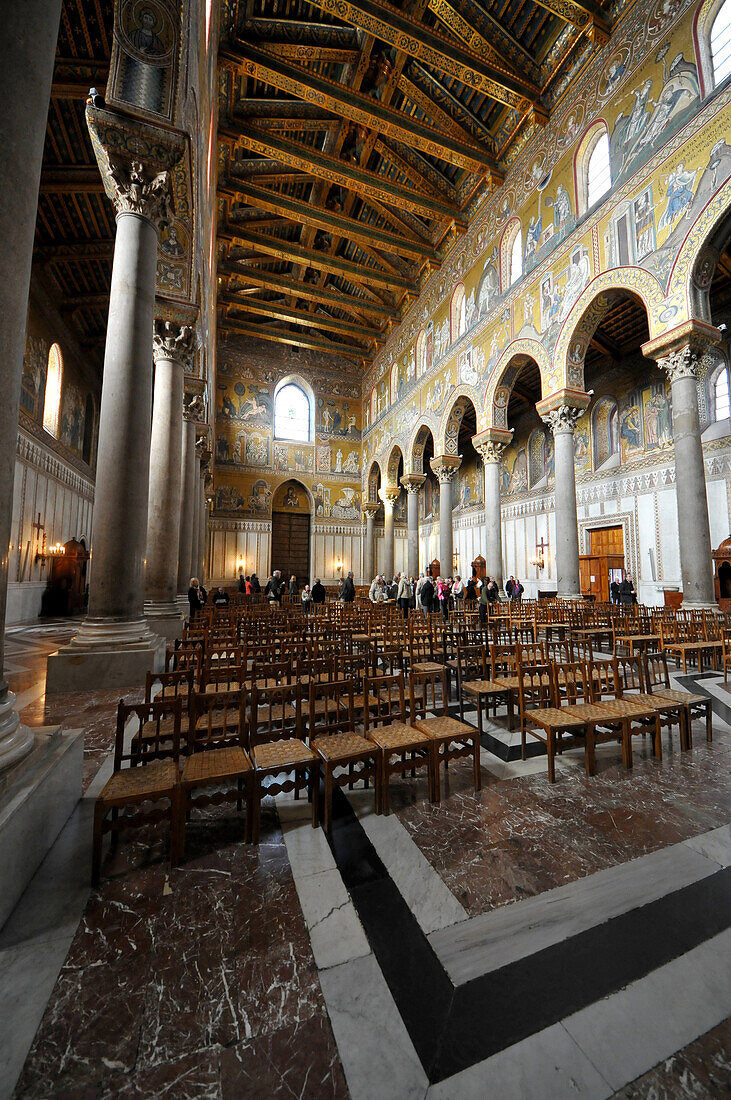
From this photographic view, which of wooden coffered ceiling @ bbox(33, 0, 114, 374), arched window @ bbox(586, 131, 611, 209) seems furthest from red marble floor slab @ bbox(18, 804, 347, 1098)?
arched window @ bbox(586, 131, 611, 209)

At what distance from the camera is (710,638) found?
6578mm

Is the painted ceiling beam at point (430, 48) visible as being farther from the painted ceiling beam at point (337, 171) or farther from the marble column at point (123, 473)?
the marble column at point (123, 473)

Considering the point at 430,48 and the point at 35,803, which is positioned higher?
the point at 430,48

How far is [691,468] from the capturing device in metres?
8.24

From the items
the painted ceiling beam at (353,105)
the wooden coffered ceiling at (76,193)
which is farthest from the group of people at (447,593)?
the painted ceiling beam at (353,105)

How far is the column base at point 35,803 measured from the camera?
1.60m

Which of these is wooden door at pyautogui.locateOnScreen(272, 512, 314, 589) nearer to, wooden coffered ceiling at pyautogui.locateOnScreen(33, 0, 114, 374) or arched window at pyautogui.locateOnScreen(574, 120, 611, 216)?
wooden coffered ceiling at pyautogui.locateOnScreen(33, 0, 114, 374)

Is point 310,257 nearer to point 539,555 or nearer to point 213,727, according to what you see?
point 539,555

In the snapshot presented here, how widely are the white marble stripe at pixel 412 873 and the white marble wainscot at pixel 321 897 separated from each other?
241 millimetres

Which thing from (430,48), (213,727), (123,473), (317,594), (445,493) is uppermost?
(430,48)

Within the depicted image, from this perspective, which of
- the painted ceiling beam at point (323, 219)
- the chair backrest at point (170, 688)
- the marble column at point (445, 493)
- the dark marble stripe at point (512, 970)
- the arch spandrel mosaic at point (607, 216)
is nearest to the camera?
the dark marble stripe at point (512, 970)

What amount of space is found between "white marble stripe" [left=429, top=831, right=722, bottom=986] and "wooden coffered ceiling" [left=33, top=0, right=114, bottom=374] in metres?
7.86

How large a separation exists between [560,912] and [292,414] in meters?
24.5

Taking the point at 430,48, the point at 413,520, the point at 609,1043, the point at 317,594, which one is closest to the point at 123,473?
the point at 609,1043
